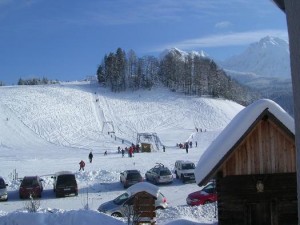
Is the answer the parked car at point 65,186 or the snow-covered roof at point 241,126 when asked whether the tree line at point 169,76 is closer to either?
the parked car at point 65,186

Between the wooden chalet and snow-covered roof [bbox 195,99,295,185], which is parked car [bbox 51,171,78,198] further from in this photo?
snow-covered roof [bbox 195,99,295,185]

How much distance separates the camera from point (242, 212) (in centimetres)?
1061

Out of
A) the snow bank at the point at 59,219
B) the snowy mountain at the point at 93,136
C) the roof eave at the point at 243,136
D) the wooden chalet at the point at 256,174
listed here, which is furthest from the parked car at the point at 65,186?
the roof eave at the point at 243,136

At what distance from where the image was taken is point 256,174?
418 inches

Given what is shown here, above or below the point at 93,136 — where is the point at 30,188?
below

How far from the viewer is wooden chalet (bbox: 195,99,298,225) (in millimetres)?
10352

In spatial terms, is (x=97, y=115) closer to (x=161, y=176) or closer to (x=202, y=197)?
(x=161, y=176)

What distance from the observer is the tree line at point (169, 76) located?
130875 mm

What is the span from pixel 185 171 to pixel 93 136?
49701 millimetres

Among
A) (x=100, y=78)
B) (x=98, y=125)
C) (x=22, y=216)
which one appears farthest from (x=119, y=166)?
(x=100, y=78)

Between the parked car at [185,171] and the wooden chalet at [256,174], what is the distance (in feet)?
71.9

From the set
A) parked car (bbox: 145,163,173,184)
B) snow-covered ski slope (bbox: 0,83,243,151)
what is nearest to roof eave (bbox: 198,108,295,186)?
parked car (bbox: 145,163,173,184)

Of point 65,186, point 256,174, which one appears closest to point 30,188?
point 65,186

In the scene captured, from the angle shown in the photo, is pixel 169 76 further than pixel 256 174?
Yes
